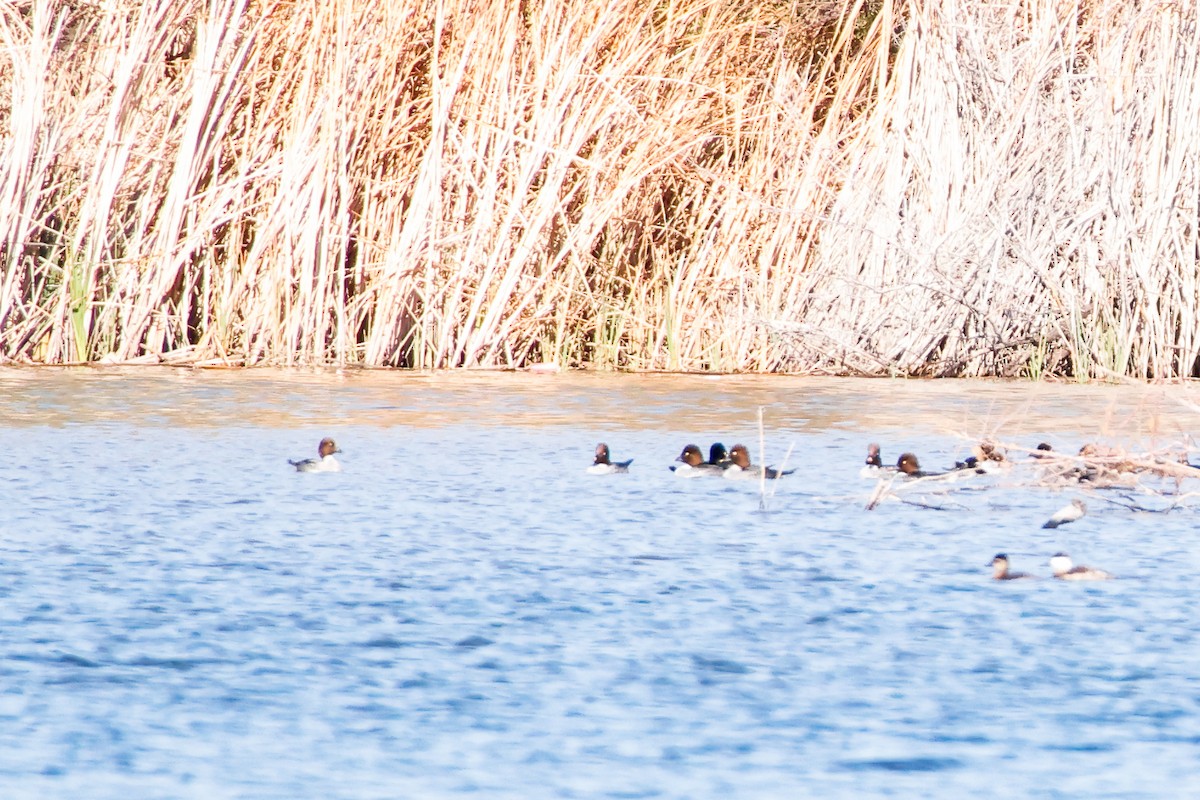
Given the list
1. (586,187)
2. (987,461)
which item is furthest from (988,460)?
(586,187)

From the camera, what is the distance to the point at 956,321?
31.8 ft

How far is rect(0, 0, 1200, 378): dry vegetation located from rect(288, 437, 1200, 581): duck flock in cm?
289

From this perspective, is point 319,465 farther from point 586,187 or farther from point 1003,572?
point 586,187

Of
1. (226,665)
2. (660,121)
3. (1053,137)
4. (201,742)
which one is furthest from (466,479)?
(1053,137)

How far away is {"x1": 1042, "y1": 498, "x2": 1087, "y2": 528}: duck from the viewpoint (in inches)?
207

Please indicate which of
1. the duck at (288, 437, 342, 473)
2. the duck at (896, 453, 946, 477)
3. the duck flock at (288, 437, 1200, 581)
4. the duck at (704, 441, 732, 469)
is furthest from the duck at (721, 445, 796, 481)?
the duck at (288, 437, 342, 473)

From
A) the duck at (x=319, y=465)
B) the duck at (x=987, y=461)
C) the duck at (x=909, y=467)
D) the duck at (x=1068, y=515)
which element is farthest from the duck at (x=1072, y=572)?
the duck at (x=319, y=465)

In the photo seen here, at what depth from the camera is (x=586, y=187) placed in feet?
32.5

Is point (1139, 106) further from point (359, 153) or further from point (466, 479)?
point (466, 479)

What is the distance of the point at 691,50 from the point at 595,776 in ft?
23.7

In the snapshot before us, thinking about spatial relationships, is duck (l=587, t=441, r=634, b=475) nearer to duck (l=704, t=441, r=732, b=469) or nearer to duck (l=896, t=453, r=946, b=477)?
duck (l=704, t=441, r=732, b=469)

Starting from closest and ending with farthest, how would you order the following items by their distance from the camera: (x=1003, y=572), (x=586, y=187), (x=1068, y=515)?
(x=1003, y=572)
(x=1068, y=515)
(x=586, y=187)

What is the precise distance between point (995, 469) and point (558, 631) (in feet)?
8.01

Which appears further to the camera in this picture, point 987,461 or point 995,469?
point 987,461
